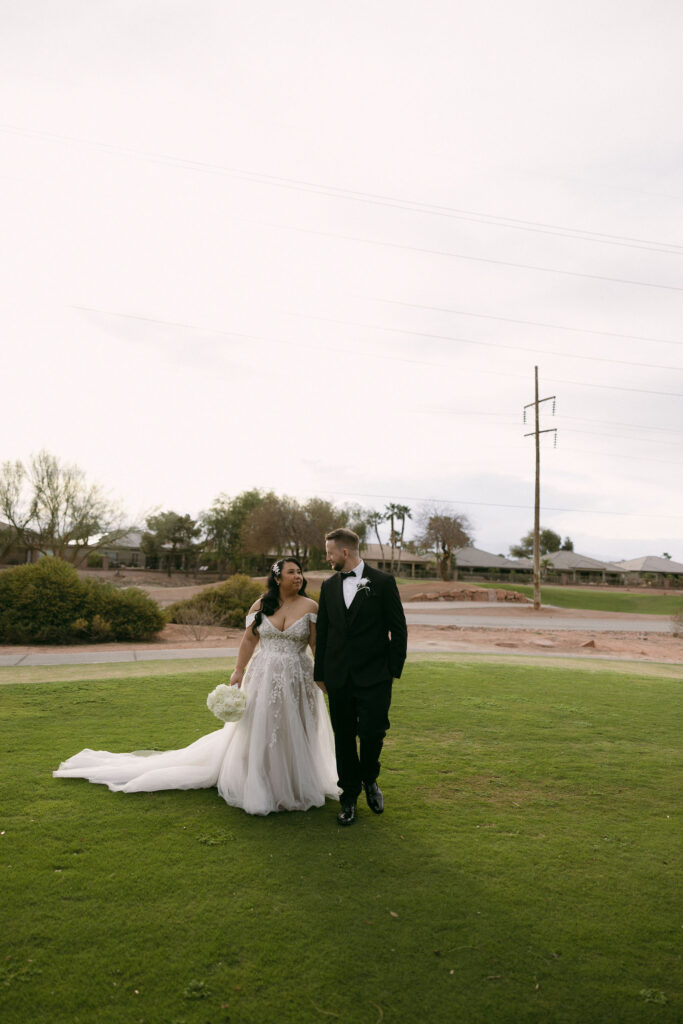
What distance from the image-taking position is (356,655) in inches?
203

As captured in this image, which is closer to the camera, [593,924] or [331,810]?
[593,924]

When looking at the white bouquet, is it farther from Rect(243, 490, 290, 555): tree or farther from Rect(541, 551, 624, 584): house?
Rect(541, 551, 624, 584): house

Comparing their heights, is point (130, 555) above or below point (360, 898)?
above

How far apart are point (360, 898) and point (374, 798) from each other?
1.44 m

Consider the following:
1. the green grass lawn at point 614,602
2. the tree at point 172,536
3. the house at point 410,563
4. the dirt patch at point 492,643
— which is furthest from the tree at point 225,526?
the dirt patch at point 492,643

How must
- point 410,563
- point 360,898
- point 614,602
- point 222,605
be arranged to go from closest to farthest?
point 360,898 → point 222,605 → point 614,602 → point 410,563

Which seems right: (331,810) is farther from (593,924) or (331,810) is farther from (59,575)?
(59,575)

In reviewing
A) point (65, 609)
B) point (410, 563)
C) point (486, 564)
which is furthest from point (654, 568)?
point (65, 609)

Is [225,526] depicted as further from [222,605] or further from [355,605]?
[355,605]

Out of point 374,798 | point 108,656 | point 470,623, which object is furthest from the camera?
point 470,623

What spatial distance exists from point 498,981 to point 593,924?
32.4 inches

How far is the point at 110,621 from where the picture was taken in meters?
16.9

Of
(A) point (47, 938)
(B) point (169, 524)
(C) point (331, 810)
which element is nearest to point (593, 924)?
(C) point (331, 810)

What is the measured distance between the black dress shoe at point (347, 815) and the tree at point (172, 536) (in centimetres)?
6899
